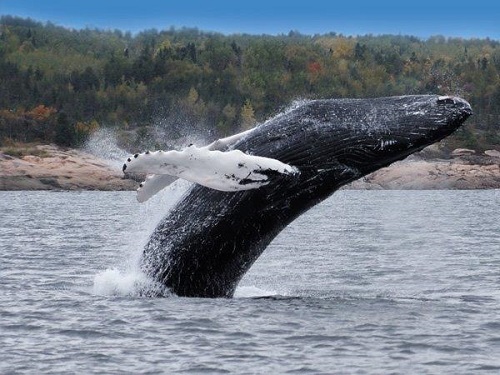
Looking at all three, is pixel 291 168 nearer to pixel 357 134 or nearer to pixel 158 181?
pixel 357 134

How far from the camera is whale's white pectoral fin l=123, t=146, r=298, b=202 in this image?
12.7 metres

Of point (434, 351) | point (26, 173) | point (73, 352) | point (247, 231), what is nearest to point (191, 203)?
point (247, 231)

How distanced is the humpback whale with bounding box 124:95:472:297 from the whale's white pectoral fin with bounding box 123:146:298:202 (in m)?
0.51

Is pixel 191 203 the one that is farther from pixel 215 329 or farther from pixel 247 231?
pixel 215 329

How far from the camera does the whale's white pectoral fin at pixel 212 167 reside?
12.7 metres

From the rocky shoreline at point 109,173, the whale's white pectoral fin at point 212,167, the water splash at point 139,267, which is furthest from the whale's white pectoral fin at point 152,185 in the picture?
the rocky shoreline at point 109,173

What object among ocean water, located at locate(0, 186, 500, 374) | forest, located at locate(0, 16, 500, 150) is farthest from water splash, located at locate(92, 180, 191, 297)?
forest, located at locate(0, 16, 500, 150)

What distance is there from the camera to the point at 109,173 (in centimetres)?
10475

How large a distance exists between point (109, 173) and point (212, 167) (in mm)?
92897

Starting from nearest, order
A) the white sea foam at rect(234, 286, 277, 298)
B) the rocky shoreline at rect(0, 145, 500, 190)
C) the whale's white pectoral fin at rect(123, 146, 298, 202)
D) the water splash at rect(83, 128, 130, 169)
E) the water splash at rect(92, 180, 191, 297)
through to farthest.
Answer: the whale's white pectoral fin at rect(123, 146, 298, 202), the water splash at rect(92, 180, 191, 297), the white sea foam at rect(234, 286, 277, 298), the rocky shoreline at rect(0, 145, 500, 190), the water splash at rect(83, 128, 130, 169)

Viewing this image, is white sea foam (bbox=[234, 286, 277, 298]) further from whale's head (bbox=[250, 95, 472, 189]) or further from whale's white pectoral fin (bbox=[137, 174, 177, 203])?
whale's head (bbox=[250, 95, 472, 189])

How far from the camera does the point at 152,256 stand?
14.1 meters

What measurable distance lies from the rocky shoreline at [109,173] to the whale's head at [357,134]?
283ft

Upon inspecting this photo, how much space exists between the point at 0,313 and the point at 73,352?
9.02 ft
